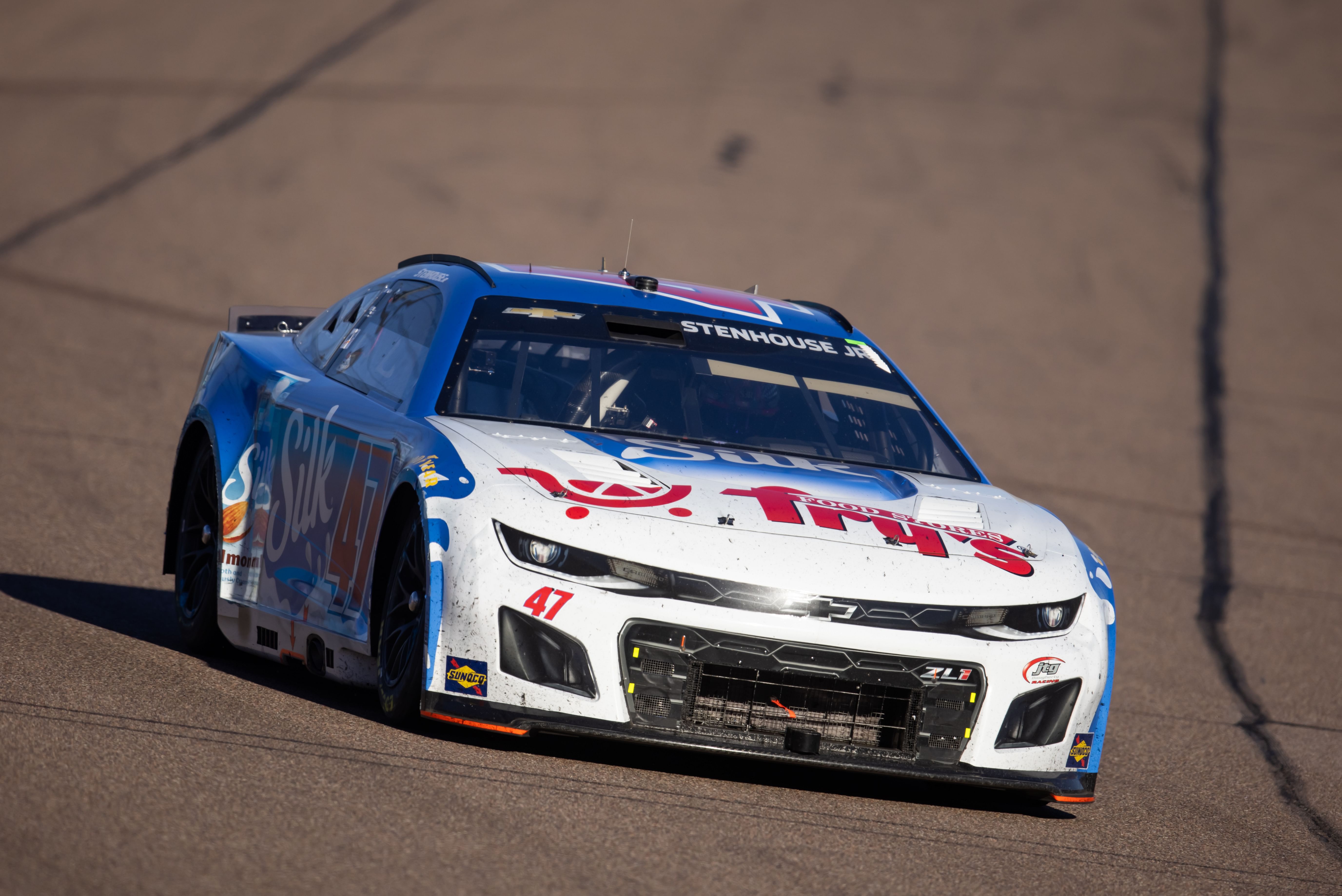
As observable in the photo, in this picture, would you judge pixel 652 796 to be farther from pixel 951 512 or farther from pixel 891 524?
pixel 951 512

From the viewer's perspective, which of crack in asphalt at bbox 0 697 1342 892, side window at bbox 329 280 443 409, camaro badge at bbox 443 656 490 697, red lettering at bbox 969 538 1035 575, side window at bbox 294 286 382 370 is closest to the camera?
crack in asphalt at bbox 0 697 1342 892

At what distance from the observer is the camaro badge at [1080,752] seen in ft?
17.4

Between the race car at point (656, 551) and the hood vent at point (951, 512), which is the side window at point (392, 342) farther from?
the hood vent at point (951, 512)

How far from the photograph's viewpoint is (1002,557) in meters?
5.25

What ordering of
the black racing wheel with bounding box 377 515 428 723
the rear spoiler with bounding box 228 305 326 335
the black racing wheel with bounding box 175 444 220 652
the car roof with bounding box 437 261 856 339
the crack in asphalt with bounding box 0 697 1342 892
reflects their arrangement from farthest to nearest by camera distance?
the rear spoiler with bounding box 228 305 326 335 → the black racing wheel with bounding box 175 444 220 652 → the car roof with bounding box 437 261 856 339 → the black racing wheel with bounding box 377 515 428 723 → the crack in asphalt with bounding box 0 697 1342 892

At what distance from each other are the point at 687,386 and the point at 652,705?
5.00ft

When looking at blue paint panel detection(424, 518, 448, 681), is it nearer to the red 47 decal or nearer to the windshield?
the red 47 decal

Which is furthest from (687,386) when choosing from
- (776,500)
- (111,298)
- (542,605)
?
(111,298)

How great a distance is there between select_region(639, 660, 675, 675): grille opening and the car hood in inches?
10.3

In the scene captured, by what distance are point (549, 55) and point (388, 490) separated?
2159 centimetres

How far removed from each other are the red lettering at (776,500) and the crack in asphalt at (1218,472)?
192 cm

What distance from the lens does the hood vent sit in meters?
5.42

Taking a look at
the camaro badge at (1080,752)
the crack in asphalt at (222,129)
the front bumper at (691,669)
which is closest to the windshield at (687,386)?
the front bumper at (691,669)

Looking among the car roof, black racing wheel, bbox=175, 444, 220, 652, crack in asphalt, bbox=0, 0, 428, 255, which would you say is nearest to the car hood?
the car roof
